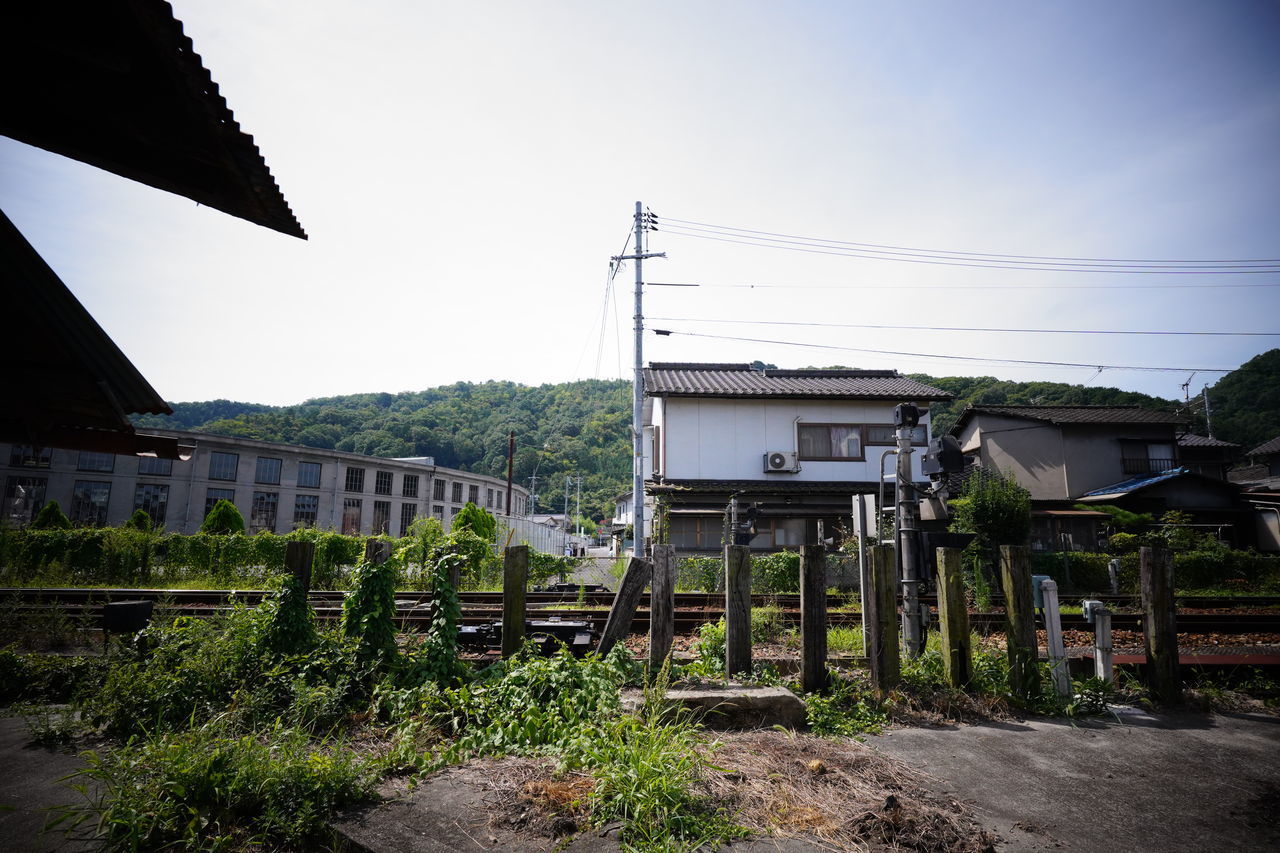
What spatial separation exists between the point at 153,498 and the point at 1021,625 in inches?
1760

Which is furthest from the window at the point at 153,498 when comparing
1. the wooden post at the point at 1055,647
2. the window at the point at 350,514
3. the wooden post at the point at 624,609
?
the wooden post at the point at 1055,647

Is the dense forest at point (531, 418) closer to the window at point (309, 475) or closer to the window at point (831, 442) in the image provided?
the window at point (309, 475)

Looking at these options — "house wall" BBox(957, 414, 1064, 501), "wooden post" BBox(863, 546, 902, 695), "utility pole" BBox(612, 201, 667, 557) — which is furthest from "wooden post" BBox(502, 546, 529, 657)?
"house wall" BBox(957, 414, 1064, 501)

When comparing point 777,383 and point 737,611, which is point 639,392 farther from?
point 737,611

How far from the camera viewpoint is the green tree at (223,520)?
20.5 m

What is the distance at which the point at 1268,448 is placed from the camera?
126 ft

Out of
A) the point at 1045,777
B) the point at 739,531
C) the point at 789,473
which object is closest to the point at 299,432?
the point at 789,473

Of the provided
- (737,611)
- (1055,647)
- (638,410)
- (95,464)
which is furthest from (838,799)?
(95,464)

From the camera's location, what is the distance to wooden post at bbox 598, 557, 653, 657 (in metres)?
5.54

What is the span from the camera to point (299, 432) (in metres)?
60.1

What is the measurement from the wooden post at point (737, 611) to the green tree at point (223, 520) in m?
22.0

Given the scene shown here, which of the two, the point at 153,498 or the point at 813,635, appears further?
the point at 153,498

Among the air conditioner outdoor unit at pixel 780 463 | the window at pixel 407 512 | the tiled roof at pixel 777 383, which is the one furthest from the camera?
the window at pixel 407 512

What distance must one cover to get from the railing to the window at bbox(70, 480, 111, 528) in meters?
56.8
